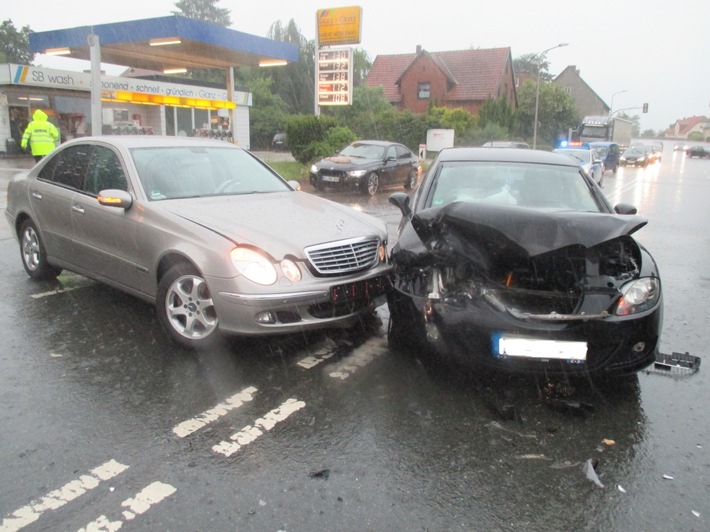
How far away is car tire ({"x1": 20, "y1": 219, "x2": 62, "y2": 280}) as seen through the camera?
6121 millimetres

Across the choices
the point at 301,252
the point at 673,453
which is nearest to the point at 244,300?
the point at 301,252

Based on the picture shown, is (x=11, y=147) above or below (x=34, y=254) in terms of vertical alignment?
above

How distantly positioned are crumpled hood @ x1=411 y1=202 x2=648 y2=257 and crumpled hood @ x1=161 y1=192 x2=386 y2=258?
117 centimetres

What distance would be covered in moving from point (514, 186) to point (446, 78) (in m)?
49.3

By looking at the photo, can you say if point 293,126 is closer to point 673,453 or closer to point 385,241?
point 385,241

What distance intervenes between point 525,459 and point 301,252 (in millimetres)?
2051

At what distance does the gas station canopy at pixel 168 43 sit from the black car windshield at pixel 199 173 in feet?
50.1

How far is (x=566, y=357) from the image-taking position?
358cm

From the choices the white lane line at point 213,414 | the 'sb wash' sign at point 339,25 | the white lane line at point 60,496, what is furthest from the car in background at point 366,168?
the white lane line at point 60,496

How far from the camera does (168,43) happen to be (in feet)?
69.8

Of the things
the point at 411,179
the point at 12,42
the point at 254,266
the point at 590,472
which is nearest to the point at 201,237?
the point at 254,266

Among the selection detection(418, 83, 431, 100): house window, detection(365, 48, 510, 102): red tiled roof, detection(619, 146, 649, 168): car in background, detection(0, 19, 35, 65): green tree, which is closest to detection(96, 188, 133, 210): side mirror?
detection(619, 146, 649, 168): car in background

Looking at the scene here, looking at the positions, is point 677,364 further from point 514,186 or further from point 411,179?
point 411,179

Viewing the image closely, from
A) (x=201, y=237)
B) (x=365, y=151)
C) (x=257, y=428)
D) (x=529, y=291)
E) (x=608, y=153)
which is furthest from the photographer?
(x=608, y=153)
